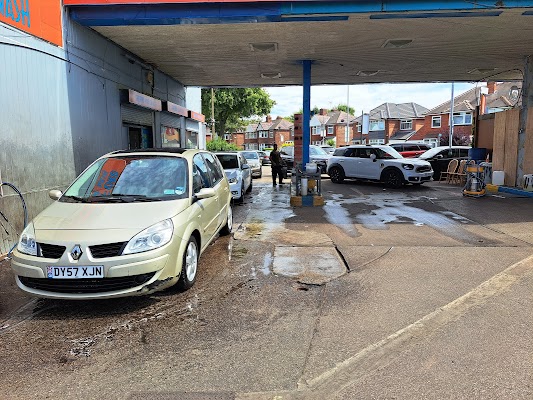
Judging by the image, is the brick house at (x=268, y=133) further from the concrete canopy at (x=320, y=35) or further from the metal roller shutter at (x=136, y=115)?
the metal roller shutter at (x=136, y=115)

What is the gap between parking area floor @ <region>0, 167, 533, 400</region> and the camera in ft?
9.71

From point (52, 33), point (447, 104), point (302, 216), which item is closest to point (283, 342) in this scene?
point (302, 216)

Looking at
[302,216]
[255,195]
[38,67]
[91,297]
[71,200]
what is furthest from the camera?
[255,195]

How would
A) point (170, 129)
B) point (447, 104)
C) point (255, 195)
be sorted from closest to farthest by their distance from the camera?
point (255, 195) < point (170, 129) < point (447, 104)

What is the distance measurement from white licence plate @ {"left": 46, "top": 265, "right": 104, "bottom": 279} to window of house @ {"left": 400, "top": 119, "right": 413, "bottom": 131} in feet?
170

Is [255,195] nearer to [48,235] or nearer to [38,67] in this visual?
[38,67]

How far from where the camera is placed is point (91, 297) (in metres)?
3.96

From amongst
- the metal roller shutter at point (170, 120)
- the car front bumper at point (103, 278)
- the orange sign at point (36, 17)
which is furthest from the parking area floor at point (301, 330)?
the metal roller shutter at point (170, 120)

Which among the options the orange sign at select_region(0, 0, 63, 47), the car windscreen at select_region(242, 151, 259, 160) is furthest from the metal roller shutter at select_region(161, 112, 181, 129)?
the orange sign at select_region(0, 0, 63, 47)

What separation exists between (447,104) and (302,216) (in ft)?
135

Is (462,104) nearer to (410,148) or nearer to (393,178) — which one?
(410,148)

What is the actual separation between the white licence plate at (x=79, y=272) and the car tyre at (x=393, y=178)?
13082 millimetres

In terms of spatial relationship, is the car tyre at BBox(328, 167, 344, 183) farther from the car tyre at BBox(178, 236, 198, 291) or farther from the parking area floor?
the car tyre at BBox(178, 236, 198, 291)

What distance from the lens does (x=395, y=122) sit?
52.8 meters
